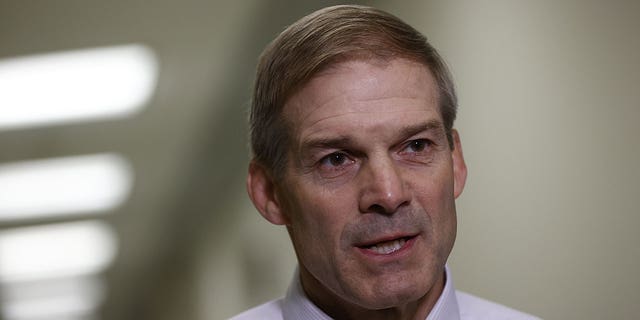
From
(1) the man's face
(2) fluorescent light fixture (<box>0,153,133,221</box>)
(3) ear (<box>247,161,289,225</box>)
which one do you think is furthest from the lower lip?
(2) fluorescent light fixture (<box>0,153,133,221</box>)

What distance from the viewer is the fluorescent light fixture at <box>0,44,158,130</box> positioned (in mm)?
3053

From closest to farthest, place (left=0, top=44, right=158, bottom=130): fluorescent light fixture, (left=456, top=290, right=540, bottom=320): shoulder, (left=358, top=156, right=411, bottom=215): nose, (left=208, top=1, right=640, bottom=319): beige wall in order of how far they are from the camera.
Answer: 1. (left=358, top=156, right=411, bottom=215): nose
2. (left=456, top=290, right=540, bottom=320): shoulder
3. (left=208, top=1, right=640, bottom=319): beige wall
4. (left=0, top=44, right=158, bottom=130): fluorescent light fixture

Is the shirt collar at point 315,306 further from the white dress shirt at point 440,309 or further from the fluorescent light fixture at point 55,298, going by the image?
the fluorescent light fixture at point 55,298

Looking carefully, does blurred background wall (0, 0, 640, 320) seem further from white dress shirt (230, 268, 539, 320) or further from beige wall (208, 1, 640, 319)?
white dress shirt (230, 268, 539, 320)

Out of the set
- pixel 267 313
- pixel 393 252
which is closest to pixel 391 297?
pixel 393 252

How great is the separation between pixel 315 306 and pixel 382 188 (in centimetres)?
36

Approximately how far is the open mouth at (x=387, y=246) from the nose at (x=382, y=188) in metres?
0.07

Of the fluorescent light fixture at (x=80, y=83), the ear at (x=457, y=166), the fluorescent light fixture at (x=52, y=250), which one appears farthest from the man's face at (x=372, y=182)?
the fluorescent light fixture at (x=52, y=250)

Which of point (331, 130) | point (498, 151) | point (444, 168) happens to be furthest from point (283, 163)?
point (498, 151)

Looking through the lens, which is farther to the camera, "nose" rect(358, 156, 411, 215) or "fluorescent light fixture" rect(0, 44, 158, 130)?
"fluorescent light fixture" rect(0, 44, 158, 130)

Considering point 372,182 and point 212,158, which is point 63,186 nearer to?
point 212,158

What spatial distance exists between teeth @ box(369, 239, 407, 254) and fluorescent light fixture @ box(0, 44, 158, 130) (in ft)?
5.56

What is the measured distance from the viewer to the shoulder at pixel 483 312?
187 centimetres

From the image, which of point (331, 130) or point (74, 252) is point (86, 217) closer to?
point (74, 252)
